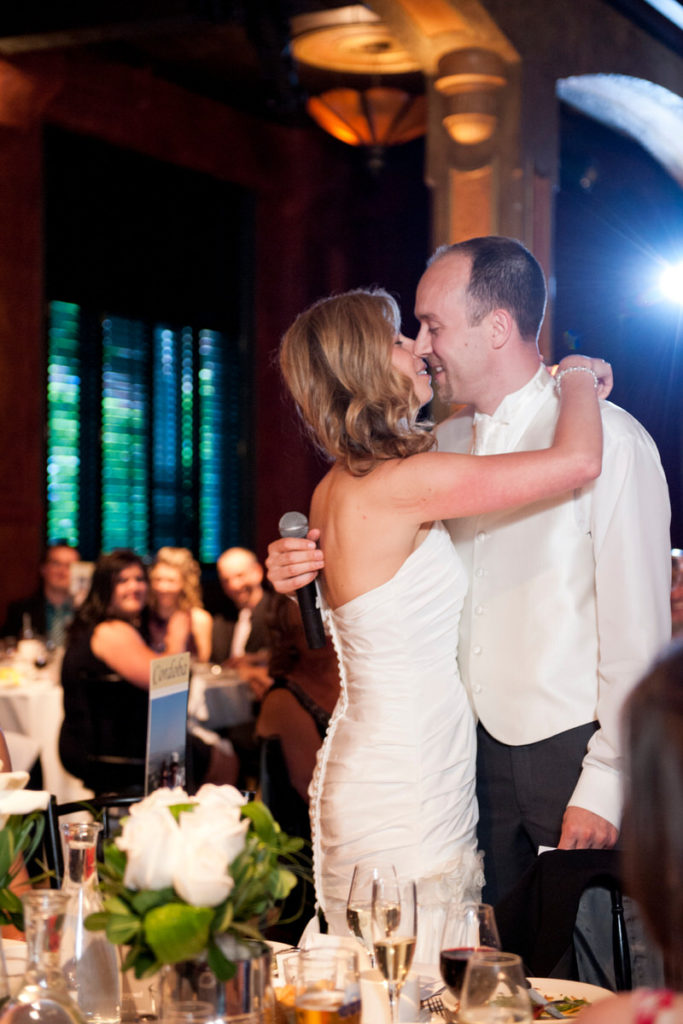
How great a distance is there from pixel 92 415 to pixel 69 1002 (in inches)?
319

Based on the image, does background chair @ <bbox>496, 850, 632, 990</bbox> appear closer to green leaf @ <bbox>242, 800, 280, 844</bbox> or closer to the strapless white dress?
the strapless white dress

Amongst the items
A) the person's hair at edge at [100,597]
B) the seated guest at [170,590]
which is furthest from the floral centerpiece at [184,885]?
the seated guest at [170,590]

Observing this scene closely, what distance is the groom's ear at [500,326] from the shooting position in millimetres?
2420

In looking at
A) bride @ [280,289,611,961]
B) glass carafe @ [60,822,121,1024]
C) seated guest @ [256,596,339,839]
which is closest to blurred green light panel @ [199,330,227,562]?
seated guest @ [256,596,339,839]

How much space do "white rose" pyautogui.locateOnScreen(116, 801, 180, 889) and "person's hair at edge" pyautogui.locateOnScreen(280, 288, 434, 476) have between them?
4.09 ft

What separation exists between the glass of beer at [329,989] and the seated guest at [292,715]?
2.31m

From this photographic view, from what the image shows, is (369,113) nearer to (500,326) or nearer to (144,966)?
(500,326)

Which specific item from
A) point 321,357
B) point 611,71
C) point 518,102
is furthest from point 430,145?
point 321,357

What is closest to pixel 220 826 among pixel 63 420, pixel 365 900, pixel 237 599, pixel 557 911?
pixel 365 900

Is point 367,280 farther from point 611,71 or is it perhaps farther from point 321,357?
point 321,357

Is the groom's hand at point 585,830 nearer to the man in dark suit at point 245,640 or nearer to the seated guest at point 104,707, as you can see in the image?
the seated guest at point 104,707

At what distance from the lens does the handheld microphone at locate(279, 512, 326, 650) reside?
2.23 meters

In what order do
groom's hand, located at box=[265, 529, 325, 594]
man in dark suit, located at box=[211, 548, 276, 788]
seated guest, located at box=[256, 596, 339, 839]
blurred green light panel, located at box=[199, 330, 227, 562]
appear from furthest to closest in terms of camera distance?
1. blurred green light panel, located at box=[199, 330, 227, 562]
2. man in dark suit, located at box=[211, 548, 276, 788]
3. seated guest, located at box=[256, 596, 339, 839]
4. groom's hand, located at box=[265, 529, 325, 594]

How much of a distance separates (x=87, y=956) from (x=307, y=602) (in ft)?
3.14
